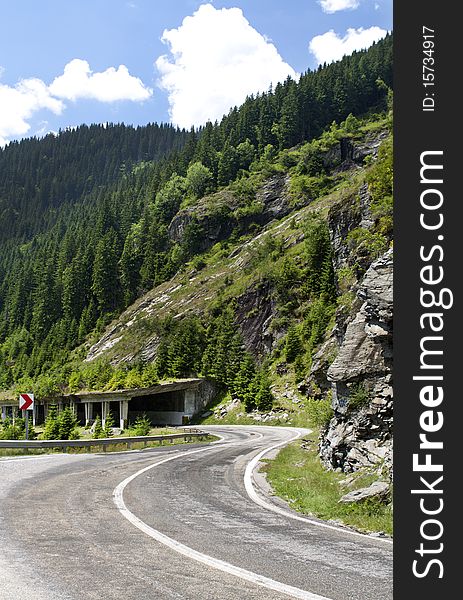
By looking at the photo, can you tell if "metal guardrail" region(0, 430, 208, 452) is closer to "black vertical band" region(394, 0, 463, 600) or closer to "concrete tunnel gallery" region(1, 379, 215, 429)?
"black vertical band" region(394, 0, 463, 600)

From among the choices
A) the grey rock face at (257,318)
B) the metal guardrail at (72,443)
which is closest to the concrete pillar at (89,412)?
the grey rock face at (257,318)

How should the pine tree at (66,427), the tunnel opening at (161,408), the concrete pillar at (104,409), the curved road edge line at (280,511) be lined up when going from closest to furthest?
1. the curved road edge line at (280,511)
2. the pine tree at (66,427)
3. the concrete pillar at (104,409)
4. the tunnel opening at (161,408)

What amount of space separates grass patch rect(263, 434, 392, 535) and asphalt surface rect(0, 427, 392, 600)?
878 mm

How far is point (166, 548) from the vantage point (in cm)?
724

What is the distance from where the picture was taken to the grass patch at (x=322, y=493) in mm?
9438

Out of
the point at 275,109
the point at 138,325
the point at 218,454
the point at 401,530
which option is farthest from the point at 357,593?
the point at 275,109

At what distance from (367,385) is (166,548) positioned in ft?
29.8

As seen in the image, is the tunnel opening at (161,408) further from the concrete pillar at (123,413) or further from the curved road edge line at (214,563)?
the curved road edge line at (214,563)

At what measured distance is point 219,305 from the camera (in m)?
76.6

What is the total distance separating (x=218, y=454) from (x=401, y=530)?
1880 centimetres

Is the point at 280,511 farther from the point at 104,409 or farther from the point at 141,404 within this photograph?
the point at 141,404

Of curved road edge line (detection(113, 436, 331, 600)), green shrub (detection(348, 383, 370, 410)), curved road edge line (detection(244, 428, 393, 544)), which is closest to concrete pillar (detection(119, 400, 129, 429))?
curved road edge line (detection(244, 428, 393, 544))

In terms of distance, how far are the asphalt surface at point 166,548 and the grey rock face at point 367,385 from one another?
359cm

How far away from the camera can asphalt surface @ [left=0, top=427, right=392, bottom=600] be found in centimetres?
554
